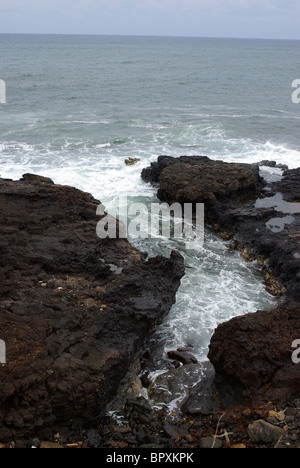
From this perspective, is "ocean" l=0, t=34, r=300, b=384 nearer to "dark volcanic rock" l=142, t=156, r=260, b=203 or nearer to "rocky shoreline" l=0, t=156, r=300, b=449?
"rocky shoreline" l=0, t=156, r=300, b=449

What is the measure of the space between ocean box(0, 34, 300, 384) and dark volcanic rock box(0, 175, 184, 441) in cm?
140

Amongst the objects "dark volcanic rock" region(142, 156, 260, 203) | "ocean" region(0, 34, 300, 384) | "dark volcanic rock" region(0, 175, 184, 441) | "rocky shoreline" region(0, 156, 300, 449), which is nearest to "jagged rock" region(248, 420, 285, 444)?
"rocky shoreline" region(0, 156, 300, 449)

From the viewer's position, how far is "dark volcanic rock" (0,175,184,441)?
7.21 metres

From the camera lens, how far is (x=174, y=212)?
17016 mm

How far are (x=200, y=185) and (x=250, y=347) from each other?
29.3ft

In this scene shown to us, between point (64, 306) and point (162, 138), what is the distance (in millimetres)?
19992

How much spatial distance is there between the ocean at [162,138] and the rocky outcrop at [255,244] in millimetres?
762

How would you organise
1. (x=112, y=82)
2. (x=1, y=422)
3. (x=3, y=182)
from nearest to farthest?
1. (x=1, y=422)
2. (x=3, y=182)
3. (x=112, y=82)

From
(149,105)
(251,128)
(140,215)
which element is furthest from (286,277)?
(149,105)

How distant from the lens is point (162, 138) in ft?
88.9

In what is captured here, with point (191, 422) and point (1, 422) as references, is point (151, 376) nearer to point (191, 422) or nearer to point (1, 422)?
point (191, 422)

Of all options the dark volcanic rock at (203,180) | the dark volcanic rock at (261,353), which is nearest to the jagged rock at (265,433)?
the dark volcanic rock at (261,353)

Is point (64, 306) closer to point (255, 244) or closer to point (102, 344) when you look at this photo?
point (102, 344)

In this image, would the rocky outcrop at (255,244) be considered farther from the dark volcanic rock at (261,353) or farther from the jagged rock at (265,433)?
the jagged rock at (265,433)
